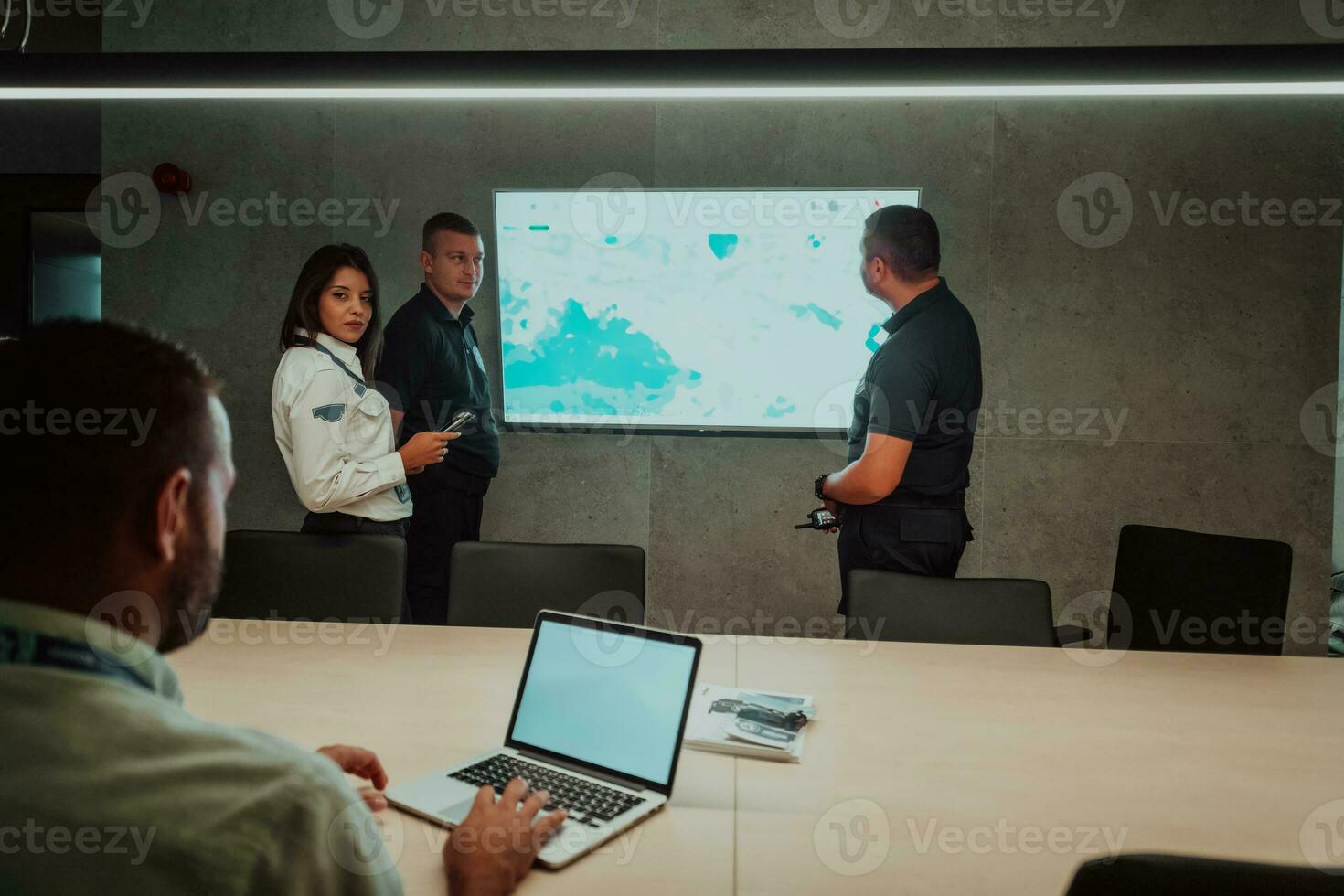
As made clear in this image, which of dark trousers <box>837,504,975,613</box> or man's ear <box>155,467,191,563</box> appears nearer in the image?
man's ear <box>155,467,191,563</box>

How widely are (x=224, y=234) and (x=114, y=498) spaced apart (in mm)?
3848

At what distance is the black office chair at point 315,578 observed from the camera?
242 cm

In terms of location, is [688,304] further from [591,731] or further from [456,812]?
[456,812]

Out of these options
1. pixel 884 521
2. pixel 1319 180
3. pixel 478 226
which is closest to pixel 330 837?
pixel 884 521

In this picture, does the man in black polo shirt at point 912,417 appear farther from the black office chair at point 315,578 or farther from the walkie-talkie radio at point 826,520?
the black office chair at point 315,578

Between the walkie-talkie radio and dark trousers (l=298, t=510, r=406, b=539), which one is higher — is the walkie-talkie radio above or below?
above

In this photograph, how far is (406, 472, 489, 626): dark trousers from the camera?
3336 mm

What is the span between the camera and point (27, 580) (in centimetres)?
76

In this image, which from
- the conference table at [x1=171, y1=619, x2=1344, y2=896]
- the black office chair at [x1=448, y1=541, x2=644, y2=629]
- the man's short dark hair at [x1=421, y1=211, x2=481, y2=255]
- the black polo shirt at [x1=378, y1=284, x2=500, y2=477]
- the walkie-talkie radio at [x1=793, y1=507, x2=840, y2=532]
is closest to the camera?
the conference table at [x1=171, y1=619, x2=1344, y2=896]

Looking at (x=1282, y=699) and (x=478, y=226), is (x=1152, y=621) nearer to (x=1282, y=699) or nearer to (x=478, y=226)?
(x=1282, y=699)

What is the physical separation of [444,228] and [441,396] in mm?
757

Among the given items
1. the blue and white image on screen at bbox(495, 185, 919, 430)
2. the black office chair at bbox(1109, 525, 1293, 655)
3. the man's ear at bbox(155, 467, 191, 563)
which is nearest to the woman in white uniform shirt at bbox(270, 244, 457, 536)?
the blue and white image on screen at bbox(495, 185, 919, 430)

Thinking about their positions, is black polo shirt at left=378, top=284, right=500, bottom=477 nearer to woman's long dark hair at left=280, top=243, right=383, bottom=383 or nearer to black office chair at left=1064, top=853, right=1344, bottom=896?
woman's long dark hair at left=280, top=243, right=383, bottom=383

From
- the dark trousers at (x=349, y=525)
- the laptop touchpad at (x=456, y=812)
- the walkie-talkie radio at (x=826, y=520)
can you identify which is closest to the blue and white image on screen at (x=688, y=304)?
the walkie-talkie radio at (x=826, y=520)
